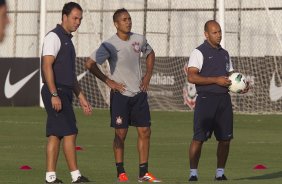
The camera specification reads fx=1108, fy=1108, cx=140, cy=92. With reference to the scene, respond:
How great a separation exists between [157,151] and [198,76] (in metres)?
6.08

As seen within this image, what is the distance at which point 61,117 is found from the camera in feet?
43.2

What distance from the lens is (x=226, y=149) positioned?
570 inches

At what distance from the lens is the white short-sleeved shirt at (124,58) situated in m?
14.4

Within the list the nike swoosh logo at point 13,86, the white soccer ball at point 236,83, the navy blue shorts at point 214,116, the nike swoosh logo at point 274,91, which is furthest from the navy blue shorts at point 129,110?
the nike swoosh logo at point 13,86

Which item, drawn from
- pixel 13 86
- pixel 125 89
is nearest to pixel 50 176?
pixel 125 89

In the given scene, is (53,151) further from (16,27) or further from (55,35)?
(16,27)

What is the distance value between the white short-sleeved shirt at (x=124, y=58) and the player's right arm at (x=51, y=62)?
139cm

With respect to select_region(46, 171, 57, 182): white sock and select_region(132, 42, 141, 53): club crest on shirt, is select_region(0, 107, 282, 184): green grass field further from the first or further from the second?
select_region(132, 42, 141, 53): club crest on shirt

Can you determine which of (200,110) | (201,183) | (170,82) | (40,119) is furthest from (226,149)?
(170,82)

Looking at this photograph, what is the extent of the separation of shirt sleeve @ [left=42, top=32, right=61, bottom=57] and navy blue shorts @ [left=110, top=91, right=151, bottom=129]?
1.56m

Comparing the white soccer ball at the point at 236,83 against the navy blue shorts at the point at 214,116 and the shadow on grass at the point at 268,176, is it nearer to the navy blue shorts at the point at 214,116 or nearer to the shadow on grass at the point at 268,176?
the navy blue shorts at the point at 214,116

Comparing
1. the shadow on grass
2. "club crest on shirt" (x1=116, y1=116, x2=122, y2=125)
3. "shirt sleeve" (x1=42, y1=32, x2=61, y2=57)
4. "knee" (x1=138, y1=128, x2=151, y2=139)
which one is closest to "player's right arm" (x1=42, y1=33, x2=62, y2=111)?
"shirt sleeve" (x1=42, y1=32, x2=61, y2=57)

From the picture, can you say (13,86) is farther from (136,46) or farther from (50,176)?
(50,176)

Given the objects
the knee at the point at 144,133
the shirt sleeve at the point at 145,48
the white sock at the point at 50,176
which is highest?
the shirt sleeve at the point at 145,48
